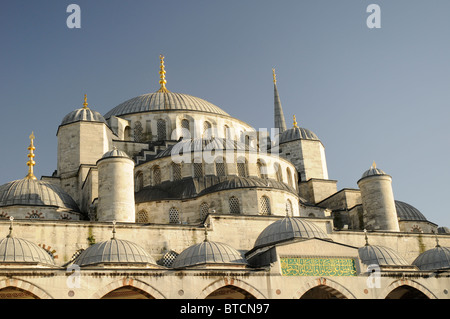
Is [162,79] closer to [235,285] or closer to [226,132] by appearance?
[226,132]

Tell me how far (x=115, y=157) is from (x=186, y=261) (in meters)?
5.99

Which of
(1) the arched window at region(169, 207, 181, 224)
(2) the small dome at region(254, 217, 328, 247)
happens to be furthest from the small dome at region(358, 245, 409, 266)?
(1) the arched window at region(169, 207, 181, 224)

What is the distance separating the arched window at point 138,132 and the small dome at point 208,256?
542 inches

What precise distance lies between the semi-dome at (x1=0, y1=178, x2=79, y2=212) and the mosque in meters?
0.06

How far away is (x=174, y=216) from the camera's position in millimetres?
25719

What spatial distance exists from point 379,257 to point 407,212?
8178mm

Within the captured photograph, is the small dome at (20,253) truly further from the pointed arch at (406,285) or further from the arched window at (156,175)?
the pointed arch at (406,285)

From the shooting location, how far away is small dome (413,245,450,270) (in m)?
22.8

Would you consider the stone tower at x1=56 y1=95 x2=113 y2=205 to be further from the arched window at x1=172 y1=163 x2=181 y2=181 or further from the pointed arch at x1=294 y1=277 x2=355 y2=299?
the pointed arch at x1=294 y1=277 x2=355 y2=299

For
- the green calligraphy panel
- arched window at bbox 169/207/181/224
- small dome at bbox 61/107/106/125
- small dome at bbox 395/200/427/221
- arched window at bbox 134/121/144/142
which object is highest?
arched window at bbox 134/121/144/142

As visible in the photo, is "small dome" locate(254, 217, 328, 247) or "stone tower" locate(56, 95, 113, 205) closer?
"small dome" locate(254, 217, 328, 247)
